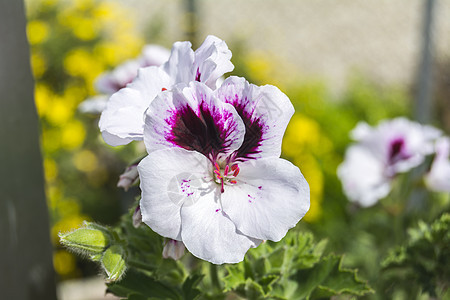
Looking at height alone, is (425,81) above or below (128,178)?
below

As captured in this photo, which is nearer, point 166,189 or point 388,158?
point 166,189

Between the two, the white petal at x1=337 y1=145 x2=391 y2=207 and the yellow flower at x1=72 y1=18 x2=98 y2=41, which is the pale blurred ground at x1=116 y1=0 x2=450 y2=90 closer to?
the yellow flower at x1=72 y1=18 x2=98 y2=41

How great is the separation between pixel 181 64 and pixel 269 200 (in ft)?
0.77

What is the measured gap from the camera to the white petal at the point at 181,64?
0.80 metres

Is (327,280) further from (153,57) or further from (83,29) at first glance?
(83,29)

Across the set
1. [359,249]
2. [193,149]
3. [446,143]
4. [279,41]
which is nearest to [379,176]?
[446,143]

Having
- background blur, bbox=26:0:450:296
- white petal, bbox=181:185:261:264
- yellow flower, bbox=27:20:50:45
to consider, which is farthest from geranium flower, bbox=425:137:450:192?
yellow flower, bbox=27:20:50:45

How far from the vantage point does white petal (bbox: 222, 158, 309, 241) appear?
0.71m

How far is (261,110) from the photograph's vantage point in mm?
740

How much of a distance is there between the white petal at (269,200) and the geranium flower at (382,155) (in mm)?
646

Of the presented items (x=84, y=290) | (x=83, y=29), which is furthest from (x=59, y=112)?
(x=84, y=290)

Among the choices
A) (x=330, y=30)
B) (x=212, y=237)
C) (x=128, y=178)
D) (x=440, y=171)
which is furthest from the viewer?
(x=330, y=30)

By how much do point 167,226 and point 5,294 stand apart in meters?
0.50

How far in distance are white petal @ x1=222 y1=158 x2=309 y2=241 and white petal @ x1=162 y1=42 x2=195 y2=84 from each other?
6.2 inches
